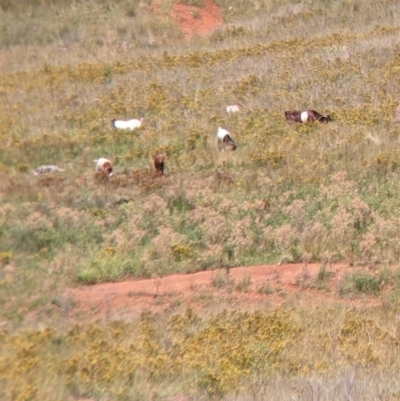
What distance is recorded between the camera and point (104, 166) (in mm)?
10375

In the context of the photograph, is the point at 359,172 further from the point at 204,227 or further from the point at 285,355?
the point at 285,355

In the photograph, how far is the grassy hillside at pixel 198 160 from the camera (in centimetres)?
777

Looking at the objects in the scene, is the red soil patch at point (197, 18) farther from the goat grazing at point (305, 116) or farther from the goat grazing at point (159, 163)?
the goat grazing at point (159, 163)

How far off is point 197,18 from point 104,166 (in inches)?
521

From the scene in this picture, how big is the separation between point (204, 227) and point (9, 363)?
408 centimetres

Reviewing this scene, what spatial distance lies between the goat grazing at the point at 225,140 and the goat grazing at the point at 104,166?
1587 millimetres

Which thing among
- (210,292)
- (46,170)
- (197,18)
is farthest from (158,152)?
(197,18)

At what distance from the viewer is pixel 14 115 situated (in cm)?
1367

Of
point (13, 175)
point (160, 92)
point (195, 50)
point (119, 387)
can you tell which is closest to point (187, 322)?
point (119, 387)

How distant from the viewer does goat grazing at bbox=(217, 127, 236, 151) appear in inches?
425

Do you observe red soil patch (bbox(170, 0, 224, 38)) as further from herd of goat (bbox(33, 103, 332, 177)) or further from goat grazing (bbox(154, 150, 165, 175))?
goat grazing (bbox(154, 150, 165, 175))

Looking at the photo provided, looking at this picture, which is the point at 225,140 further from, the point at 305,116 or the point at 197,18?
the point at 197,18

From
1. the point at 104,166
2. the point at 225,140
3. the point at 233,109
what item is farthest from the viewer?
the point at 233,109

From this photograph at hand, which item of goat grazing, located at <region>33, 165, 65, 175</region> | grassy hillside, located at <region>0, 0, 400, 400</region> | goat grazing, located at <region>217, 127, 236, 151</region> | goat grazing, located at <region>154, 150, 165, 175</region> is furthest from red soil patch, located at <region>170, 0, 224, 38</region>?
goat grazing, located at <region>154, 150, 165, 175</region>
